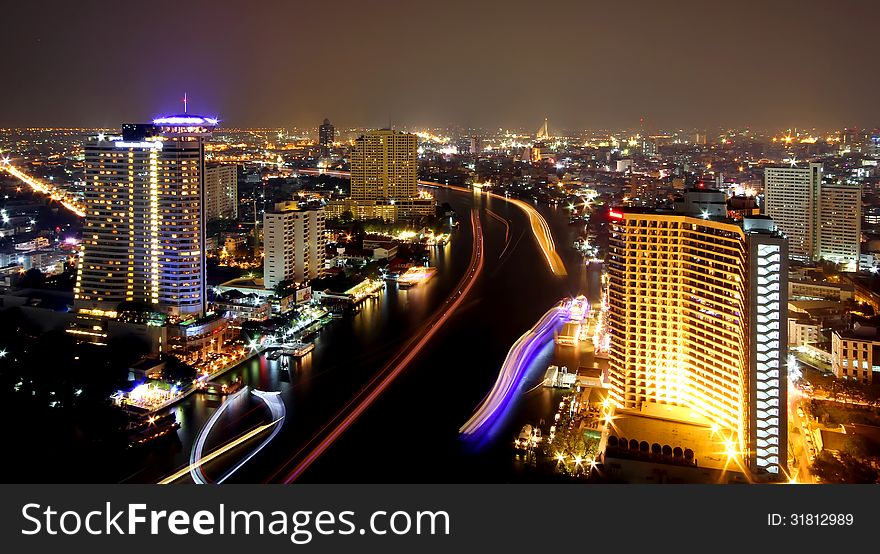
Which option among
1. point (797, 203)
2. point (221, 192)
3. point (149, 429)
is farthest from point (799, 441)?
point (221, 192)

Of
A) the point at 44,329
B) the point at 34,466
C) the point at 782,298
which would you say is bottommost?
the point at 34,466

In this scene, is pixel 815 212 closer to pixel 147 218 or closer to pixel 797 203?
pixel 797 203

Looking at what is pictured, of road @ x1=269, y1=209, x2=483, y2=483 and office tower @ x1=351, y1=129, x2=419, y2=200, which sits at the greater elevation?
office tower @ x1=351, y1=129, x2=419, y2=200

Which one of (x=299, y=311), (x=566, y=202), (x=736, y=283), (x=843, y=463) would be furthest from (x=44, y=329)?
(x=566, y=202)

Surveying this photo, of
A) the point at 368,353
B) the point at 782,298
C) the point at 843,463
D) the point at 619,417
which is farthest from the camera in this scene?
the point at 368,353

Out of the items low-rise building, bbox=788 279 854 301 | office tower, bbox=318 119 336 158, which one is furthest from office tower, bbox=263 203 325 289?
office tower, bbox=318 119 336 158

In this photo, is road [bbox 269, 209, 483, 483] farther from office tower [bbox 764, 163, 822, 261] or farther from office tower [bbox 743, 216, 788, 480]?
office tower [bbox 764, 163, 822, 261]

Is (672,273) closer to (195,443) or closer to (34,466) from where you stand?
(195,443)
